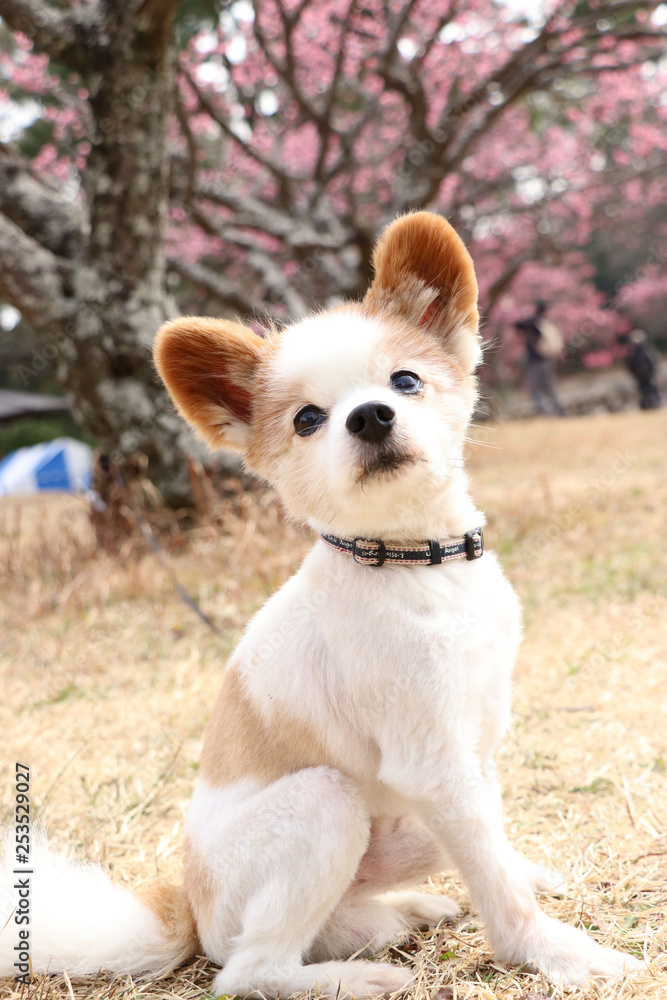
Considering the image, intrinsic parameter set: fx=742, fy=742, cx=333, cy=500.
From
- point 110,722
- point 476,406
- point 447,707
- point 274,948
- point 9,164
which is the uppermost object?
point 9,164

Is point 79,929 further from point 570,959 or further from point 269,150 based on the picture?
point 269,150

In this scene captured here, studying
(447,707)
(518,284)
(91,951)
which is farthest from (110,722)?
(518,284)

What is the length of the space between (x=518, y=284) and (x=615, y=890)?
Result: 21508 millimetres

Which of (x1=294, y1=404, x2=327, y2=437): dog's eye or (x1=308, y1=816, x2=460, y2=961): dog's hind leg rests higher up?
(x1=294, y1=404, x2=327, y2=437): dog's eye

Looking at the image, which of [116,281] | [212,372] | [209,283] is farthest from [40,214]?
[212,372]

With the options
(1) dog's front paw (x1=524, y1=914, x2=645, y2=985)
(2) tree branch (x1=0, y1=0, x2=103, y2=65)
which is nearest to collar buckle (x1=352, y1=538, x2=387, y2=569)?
(1) dog's front paw (x1=524, y1=914, x2=645, y2=985)

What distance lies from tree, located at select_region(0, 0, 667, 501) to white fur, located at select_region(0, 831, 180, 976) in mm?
3488

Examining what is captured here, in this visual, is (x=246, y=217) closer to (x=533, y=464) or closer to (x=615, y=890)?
(x=533, y=464)

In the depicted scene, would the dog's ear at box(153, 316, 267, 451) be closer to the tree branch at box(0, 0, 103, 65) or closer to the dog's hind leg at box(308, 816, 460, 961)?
the dog's hind leg at box(308, 816, 460, 961)

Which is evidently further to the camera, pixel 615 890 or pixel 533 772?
pixel 533 772

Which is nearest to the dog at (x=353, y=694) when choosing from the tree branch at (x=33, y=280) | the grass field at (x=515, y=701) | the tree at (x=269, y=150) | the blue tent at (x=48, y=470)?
the grass field at (x=515, y=701)

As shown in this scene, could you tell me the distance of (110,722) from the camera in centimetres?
323

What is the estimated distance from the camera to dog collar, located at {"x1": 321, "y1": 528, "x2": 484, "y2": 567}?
1.71 m

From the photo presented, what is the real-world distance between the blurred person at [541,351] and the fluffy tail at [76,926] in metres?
14.1
